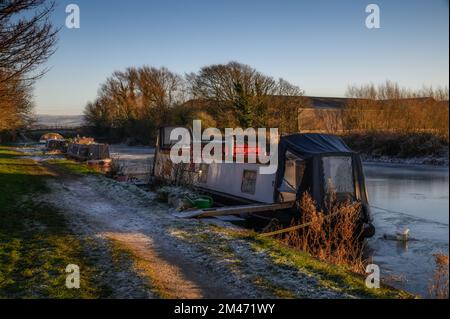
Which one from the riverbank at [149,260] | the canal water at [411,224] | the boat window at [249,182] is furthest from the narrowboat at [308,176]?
the riverbank at [149,260]

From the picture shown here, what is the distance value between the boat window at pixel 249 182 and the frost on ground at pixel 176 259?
2471 millimetres

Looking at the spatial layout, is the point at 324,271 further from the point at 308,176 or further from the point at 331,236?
the point at 308,176

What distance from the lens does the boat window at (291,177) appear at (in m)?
10.4

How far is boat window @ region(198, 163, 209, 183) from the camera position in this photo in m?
14.8

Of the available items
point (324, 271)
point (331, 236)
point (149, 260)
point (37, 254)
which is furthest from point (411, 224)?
point (37, 254)

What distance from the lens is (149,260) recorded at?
6523mm

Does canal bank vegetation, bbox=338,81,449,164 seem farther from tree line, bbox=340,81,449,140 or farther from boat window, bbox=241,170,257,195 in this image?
boat window, bbox=241,170,257,195

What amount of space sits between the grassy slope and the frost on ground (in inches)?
12.4

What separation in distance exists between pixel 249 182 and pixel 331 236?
187 inches

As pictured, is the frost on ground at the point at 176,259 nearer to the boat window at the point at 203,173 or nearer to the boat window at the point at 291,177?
the boat window at the point at 291,177

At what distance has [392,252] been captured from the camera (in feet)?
29.6

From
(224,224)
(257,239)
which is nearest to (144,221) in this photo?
(224,224)
